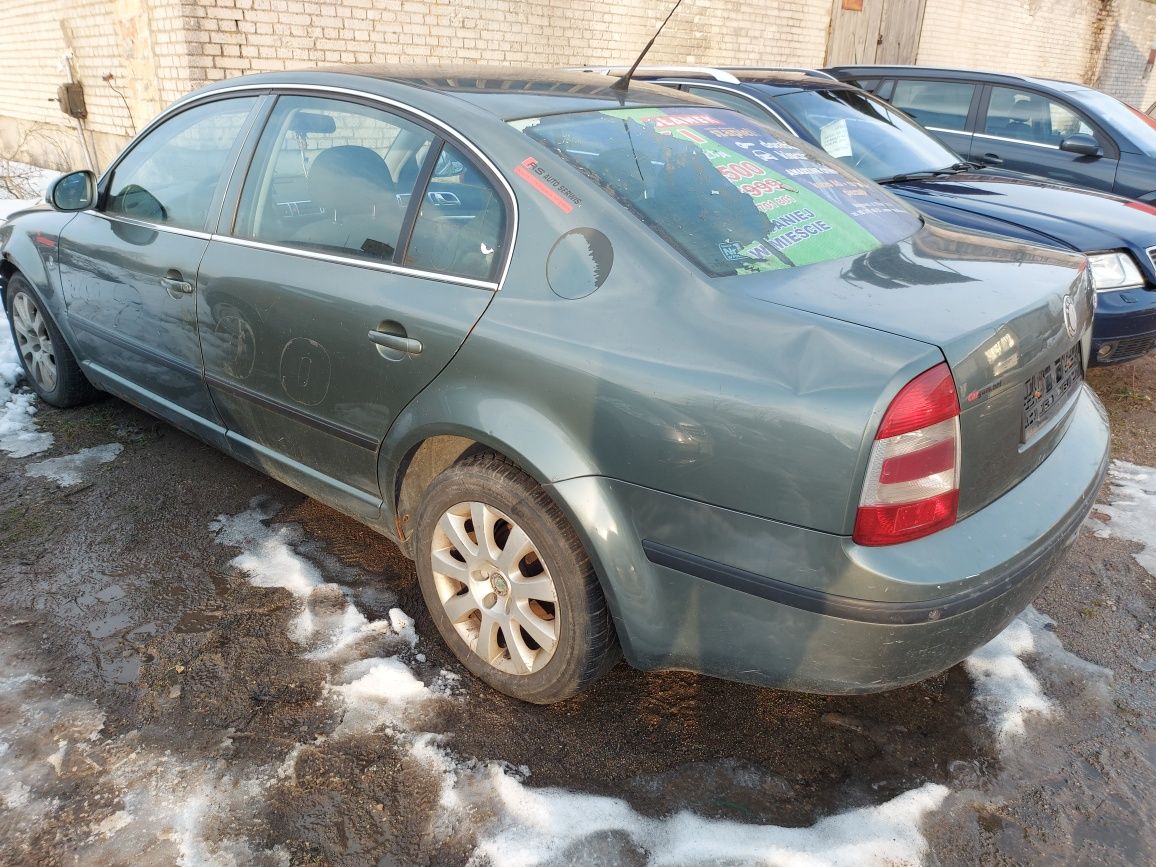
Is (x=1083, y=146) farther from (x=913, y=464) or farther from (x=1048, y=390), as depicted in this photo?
(x=913, y=464)

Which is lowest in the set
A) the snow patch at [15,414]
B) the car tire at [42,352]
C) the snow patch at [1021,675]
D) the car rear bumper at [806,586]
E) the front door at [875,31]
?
the snow patch at [15,414]

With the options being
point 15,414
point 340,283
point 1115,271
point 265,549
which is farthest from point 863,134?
point 15,414

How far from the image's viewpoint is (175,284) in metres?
3.11

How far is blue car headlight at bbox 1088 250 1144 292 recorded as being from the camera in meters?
4.26

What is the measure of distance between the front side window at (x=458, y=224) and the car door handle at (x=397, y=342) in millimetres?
206

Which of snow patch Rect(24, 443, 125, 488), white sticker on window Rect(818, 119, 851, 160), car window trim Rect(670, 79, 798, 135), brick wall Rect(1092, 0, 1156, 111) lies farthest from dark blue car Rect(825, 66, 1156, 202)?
brick wall Rect(1092, 0, 1156, 111)

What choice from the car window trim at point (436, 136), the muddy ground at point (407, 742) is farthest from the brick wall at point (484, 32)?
the muddy ground at point (407, 742)

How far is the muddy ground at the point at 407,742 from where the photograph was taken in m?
2.01

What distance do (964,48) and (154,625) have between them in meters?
17.7

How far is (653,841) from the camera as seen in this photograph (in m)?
2.00

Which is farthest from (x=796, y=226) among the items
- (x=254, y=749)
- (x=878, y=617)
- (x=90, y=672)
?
(x=90, y=672)

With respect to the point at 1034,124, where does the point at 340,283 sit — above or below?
below

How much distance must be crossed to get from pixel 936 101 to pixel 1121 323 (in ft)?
11.2

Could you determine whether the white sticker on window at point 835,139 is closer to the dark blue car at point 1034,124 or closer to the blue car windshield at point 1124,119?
the dark blue car at point 1034,124
